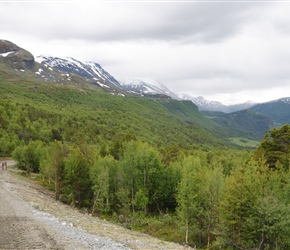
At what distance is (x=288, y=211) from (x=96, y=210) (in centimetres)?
4665

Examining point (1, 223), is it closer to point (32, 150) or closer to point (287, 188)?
point (287, 188)

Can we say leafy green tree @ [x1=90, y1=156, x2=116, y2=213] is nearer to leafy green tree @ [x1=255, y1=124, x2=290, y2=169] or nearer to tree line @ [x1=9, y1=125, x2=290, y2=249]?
tree line @ [x1=9, y1=125, x2=290, y2=249]

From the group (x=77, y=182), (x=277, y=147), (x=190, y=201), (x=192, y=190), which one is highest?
(x=277, y=147)

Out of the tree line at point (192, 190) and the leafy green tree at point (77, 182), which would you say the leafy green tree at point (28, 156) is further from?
the leafy green tree at point (77, 182)

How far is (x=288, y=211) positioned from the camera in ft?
125

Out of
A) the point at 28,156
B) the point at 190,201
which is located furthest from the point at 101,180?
the point at 28,156

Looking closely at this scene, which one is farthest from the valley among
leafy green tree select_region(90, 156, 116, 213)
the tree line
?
leafy green tree select_region(90, 156, 116, 213)

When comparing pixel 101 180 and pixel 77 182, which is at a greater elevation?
pixel 101 180

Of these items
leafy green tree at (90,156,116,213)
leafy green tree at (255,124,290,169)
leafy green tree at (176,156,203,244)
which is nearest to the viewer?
leafy green tree at (176,156,203,244)

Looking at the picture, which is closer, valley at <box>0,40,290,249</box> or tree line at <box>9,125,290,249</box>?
valley at <box>0,40,290,249</box>

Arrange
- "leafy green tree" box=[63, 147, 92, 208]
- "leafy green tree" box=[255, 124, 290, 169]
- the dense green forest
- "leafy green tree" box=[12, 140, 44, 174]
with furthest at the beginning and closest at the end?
"leafy green tree" box=[12, 140, 44, 174] < "leafy green tree" box=[63, 147, 92, 208] < "leafy green tree" box=[255, 124, 290, 169] < the dense green forest

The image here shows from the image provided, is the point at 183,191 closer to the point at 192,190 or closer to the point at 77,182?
the point at 192,190

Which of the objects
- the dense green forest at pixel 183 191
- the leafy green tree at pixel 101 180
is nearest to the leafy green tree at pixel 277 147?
the dense green forest at pixel 183 191

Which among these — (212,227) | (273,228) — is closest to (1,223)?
(273,228)
